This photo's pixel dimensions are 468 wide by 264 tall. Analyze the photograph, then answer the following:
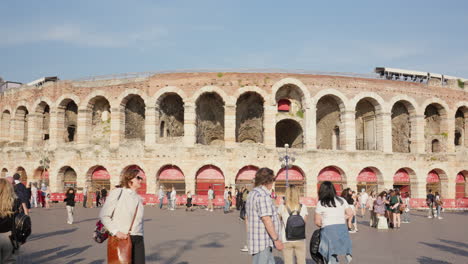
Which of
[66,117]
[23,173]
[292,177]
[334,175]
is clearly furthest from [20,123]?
[334,175]

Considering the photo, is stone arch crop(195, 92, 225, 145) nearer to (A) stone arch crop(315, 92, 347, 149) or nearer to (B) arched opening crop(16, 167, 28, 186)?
(A) stone arch crop(315, 92, 347, 149)

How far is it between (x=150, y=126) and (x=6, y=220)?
2368 cm

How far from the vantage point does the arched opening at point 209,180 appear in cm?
2766

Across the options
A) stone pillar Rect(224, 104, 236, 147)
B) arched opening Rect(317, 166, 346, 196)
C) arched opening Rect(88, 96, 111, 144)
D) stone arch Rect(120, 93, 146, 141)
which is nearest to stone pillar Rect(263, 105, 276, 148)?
stone pillar Rect(224, 104, 236, 147)

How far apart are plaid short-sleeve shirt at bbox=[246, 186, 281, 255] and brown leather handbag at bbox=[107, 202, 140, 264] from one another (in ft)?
4.64

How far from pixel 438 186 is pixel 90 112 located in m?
28.4

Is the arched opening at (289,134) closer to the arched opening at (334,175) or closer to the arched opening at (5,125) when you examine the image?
the arched opening at (334,175)

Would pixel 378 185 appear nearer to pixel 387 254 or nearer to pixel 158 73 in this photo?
pixel 158 73

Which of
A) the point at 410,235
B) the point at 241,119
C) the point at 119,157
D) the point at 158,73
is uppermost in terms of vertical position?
the point at 158,73

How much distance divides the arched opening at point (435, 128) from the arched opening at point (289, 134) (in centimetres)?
1058

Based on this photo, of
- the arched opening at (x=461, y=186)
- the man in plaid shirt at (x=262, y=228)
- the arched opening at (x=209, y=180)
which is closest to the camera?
the man in plaid shirt at (x=262, y=228)

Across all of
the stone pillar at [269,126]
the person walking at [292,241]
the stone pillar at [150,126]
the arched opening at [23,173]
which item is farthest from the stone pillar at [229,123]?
the person walking at [292,241]

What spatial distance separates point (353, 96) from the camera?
29.8m

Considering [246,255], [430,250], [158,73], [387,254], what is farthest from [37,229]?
[158,73]
